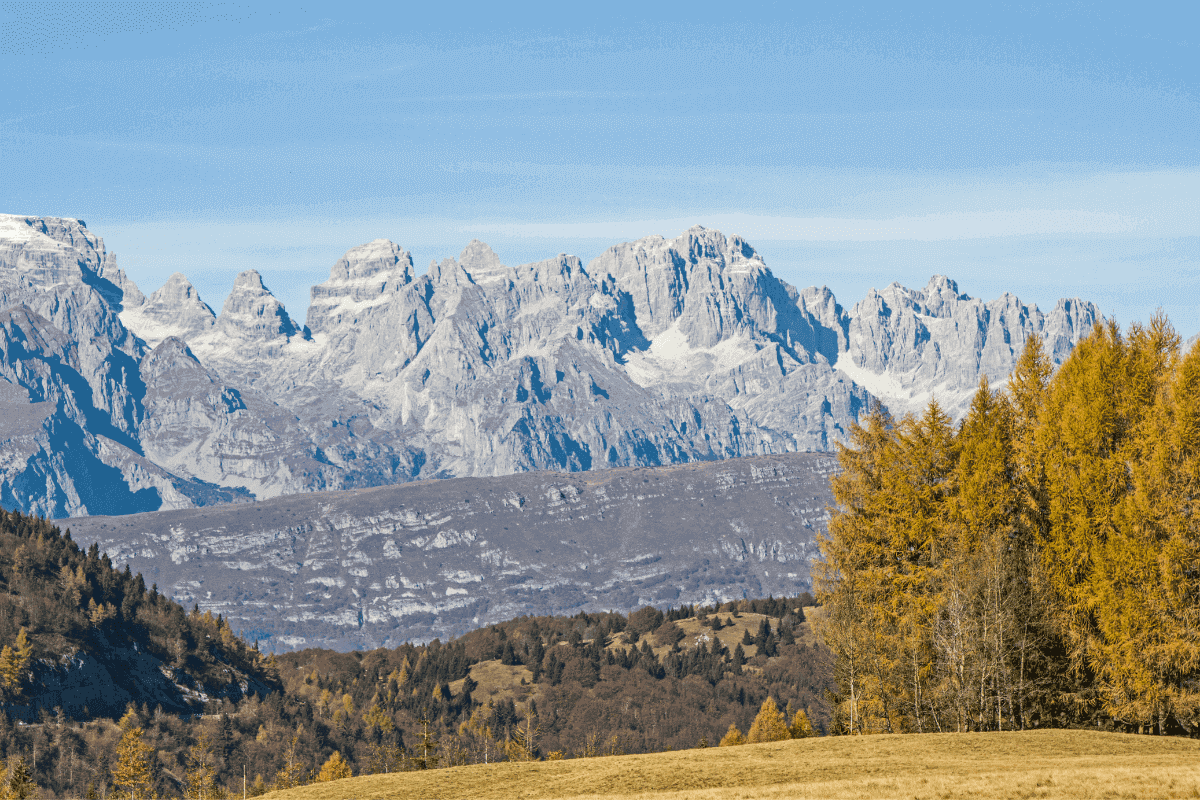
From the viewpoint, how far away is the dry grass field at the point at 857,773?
44875mm

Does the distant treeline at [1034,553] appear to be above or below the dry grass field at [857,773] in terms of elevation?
above

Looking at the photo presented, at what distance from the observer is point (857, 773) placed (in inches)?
2074

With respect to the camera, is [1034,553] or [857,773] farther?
[1034,553]

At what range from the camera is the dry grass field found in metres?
44.9

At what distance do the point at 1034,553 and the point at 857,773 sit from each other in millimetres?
17619

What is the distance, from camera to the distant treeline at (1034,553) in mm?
59906

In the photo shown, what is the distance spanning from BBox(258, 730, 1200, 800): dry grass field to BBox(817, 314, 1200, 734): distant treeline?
4700mm

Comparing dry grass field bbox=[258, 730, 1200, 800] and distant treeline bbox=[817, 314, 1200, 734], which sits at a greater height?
distant treeline bbox=[817, 314, 1200, 734]

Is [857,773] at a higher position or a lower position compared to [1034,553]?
lower

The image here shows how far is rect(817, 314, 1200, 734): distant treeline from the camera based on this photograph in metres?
59.9

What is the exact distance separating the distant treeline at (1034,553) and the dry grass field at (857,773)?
15.4 ft

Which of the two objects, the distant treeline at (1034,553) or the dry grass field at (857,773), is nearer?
the dry grass field at (857,773)

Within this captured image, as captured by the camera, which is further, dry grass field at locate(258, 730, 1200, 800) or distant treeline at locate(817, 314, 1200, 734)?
distant treeline at locate(817, 314, 1200, 734)

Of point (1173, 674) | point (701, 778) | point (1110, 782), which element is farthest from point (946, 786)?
point (1173, 674)
